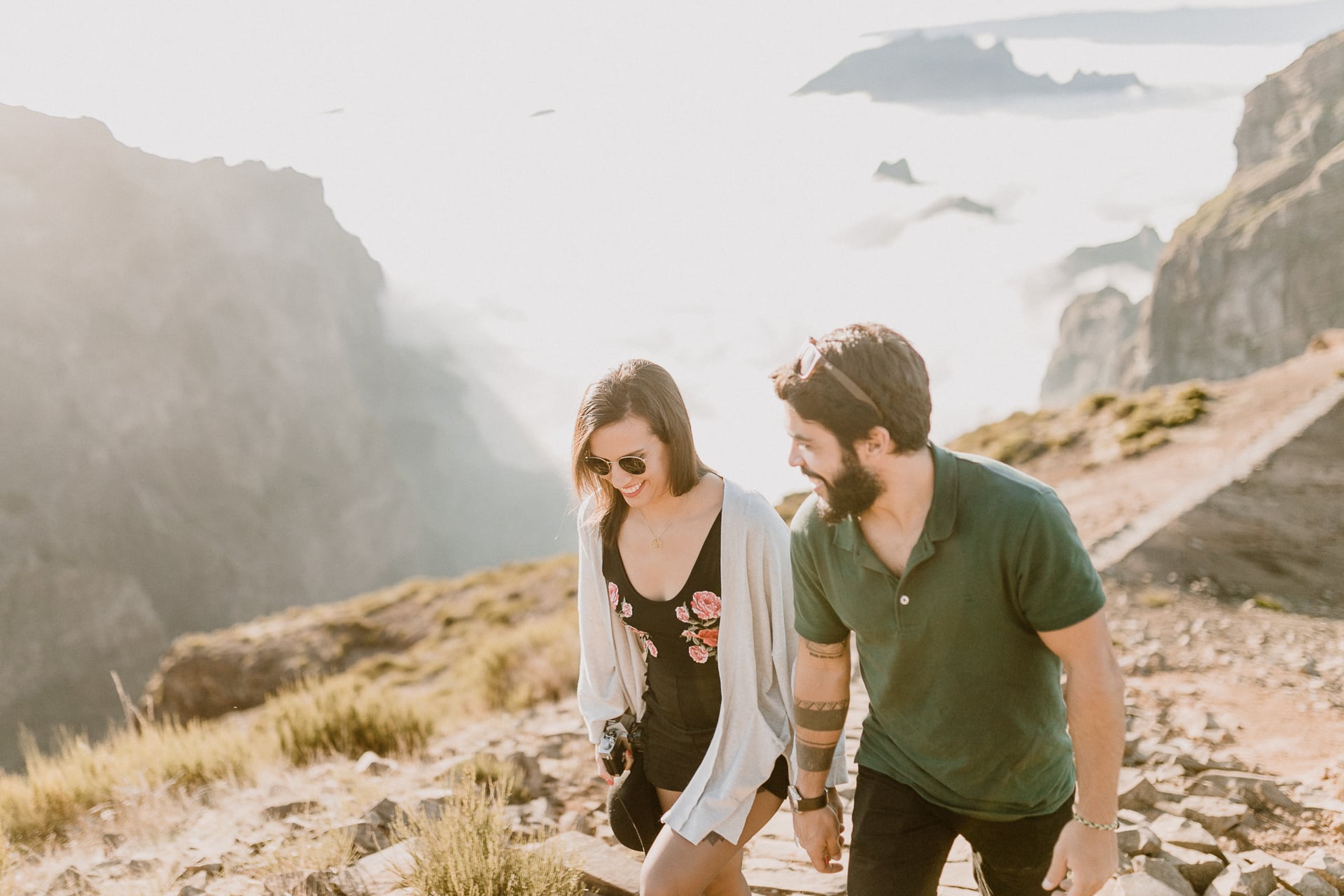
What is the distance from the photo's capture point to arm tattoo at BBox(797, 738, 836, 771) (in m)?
2.46

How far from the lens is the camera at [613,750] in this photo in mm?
3000

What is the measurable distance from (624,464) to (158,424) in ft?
298

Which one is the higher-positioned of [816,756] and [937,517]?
[937,517]

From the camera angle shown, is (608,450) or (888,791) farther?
(608,450)

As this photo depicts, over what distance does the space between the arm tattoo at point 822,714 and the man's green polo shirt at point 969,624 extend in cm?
14

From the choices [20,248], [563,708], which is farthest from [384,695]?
[20,248]

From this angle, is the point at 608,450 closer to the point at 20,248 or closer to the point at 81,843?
the point at 81,843

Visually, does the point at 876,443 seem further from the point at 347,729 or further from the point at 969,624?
the point at 347,729

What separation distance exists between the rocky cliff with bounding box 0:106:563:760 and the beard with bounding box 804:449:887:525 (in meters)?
67.2

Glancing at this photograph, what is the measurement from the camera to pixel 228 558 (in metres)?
80.2

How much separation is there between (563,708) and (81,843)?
341 centimetres

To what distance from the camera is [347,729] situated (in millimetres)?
6059

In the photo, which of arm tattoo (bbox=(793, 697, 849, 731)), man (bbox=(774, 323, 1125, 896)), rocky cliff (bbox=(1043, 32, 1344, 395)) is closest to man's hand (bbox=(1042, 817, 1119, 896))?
man (bbox=(774, 323, 1125, 896))

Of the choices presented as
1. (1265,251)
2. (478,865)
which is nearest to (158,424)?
(478,865)
